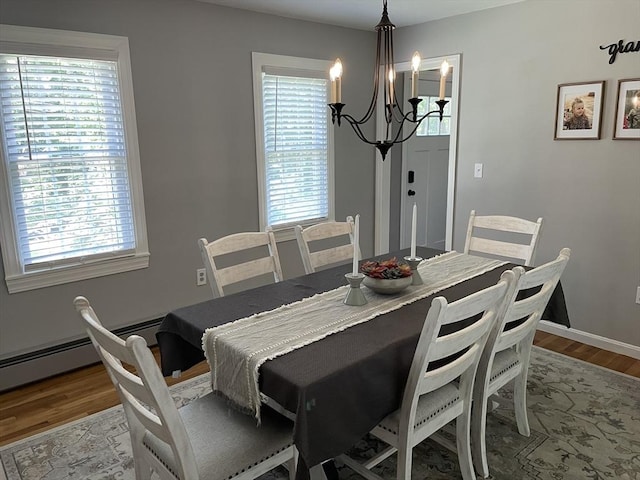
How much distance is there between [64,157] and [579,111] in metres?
3.36

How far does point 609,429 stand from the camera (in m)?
2.39

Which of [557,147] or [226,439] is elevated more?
[557,147]

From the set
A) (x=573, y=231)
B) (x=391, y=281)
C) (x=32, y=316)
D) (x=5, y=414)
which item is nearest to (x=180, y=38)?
(x=32, y=316)

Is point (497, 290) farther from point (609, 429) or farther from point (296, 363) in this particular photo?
point (609, 429)

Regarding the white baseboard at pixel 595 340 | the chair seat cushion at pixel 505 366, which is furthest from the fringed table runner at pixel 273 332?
the white baseboard at pixel 595 340

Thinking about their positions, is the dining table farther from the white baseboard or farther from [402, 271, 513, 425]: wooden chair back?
the white baseboard

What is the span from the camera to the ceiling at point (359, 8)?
11.1 ft

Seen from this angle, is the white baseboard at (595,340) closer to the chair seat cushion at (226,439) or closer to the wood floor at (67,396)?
the wood floor at (67,396)

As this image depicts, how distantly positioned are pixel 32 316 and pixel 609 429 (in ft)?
10.8

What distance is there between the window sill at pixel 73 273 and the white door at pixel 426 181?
2797mm

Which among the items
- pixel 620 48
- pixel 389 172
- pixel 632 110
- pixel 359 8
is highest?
pixel 359 8

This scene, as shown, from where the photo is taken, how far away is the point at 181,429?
136 cm

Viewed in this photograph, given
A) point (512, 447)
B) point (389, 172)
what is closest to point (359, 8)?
point (389, 172)

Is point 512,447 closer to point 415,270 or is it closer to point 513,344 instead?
point 513,344
